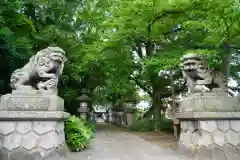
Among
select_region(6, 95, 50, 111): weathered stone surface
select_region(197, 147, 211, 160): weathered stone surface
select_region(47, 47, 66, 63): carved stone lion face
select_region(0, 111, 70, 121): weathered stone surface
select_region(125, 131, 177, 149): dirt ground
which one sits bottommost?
select_region(125, 131, 177, 149): dirt ground

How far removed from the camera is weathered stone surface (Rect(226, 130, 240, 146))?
6000 mm

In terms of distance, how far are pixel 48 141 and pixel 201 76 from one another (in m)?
3.97

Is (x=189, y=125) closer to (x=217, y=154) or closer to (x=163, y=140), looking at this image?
(x=217, y=154)

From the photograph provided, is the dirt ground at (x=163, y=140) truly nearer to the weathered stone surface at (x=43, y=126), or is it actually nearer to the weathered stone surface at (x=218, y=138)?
the weathered stone surface at (x=218, y=138)

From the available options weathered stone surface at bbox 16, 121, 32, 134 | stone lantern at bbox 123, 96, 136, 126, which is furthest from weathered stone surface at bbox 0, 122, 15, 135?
stone lantern at bbox 123, 96, 136, 126

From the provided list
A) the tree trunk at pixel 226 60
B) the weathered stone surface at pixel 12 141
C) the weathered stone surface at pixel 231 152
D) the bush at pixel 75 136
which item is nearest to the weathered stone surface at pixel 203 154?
the weathered stone surface at pixel 231 152

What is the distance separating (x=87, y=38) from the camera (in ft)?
49.1

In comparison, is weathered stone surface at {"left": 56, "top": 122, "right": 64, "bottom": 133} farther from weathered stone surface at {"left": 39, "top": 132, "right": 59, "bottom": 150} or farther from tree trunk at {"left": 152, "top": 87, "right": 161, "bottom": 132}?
tree trunk at {"left": 152, "top": 87, "right": 161, "bottom": 132}

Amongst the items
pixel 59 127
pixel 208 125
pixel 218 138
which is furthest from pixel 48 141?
pixel 218 138

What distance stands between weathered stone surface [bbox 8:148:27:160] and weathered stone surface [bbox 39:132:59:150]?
391 millimetres

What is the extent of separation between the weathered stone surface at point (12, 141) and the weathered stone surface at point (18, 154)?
95 millimetres

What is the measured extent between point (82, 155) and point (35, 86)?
2.12 metres

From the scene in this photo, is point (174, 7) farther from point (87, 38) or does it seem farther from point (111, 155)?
point (87, 38)

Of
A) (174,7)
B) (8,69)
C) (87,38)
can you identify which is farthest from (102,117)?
(174,7)
